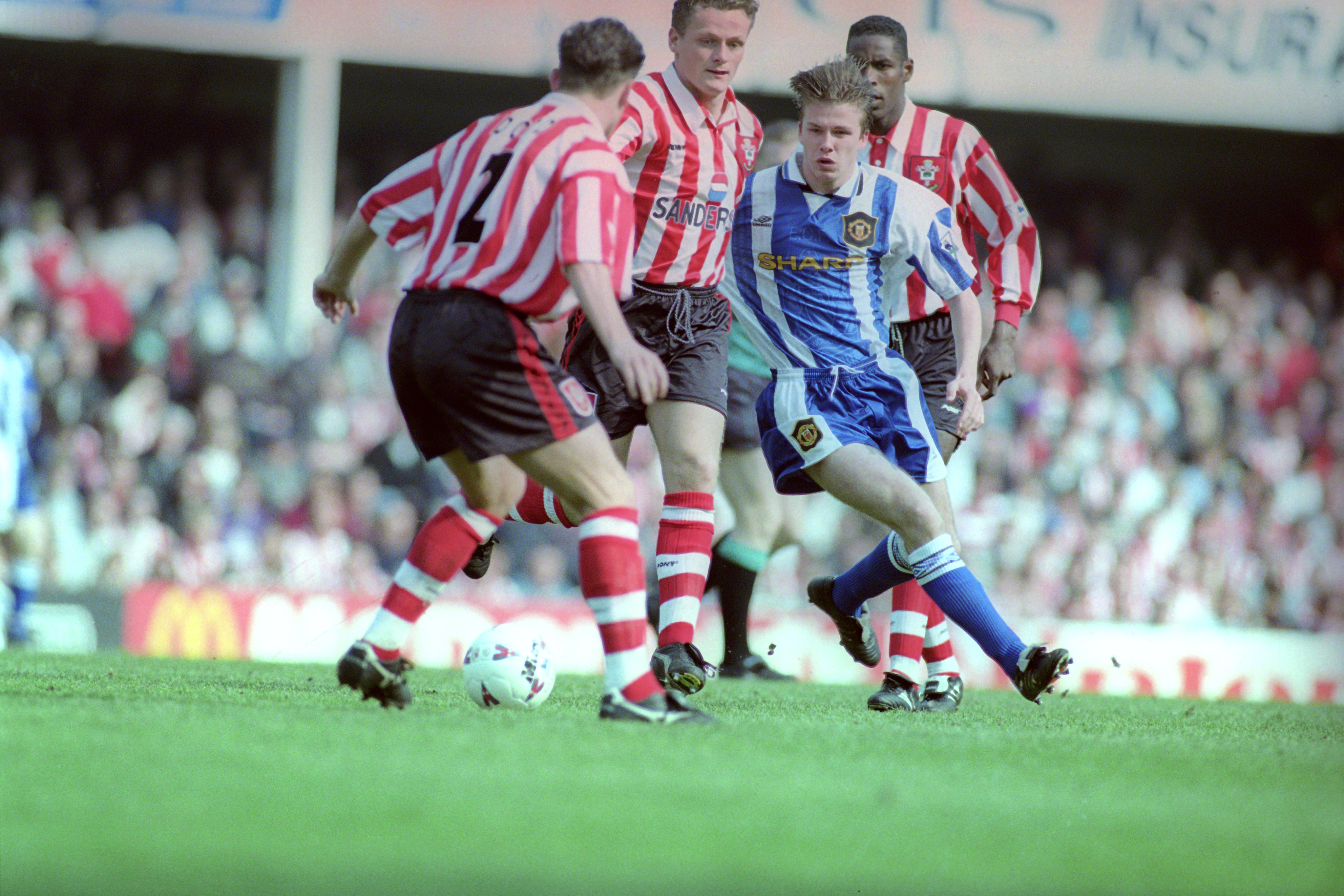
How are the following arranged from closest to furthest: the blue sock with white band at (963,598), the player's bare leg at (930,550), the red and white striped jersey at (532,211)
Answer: the red and white striped jersey at (532,211) < the player's bare leg at (930,550) < the blue sock with white band at (963,598)

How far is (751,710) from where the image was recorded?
16.0ft

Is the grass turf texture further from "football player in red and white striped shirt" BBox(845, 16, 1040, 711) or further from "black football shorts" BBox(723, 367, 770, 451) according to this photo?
"black football shorts" BBox(723, 367, 770, 451)

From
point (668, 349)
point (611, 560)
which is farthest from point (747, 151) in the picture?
point (611, 560)

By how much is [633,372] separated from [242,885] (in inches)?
66.0

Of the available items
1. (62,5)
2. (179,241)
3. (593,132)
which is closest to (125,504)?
(179,241)

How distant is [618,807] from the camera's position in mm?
2527

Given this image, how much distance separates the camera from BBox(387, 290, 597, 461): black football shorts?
3625mm

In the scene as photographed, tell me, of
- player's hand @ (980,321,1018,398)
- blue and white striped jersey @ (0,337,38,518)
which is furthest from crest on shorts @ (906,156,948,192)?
blue and white striped jersey @ (0,337,38,518)

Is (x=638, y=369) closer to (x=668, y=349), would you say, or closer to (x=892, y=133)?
(x=668, y=349)

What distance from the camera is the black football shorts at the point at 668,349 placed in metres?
5.07

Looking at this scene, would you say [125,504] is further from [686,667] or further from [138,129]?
[686,667]

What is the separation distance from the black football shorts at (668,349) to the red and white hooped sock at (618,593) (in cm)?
133

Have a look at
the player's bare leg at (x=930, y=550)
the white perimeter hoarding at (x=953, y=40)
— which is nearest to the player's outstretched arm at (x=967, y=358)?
the player's bare leg at (x=930, y=550)

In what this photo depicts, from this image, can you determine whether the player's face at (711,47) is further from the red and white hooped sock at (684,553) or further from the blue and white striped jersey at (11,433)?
the blue and white striped jersey at (11,433)
